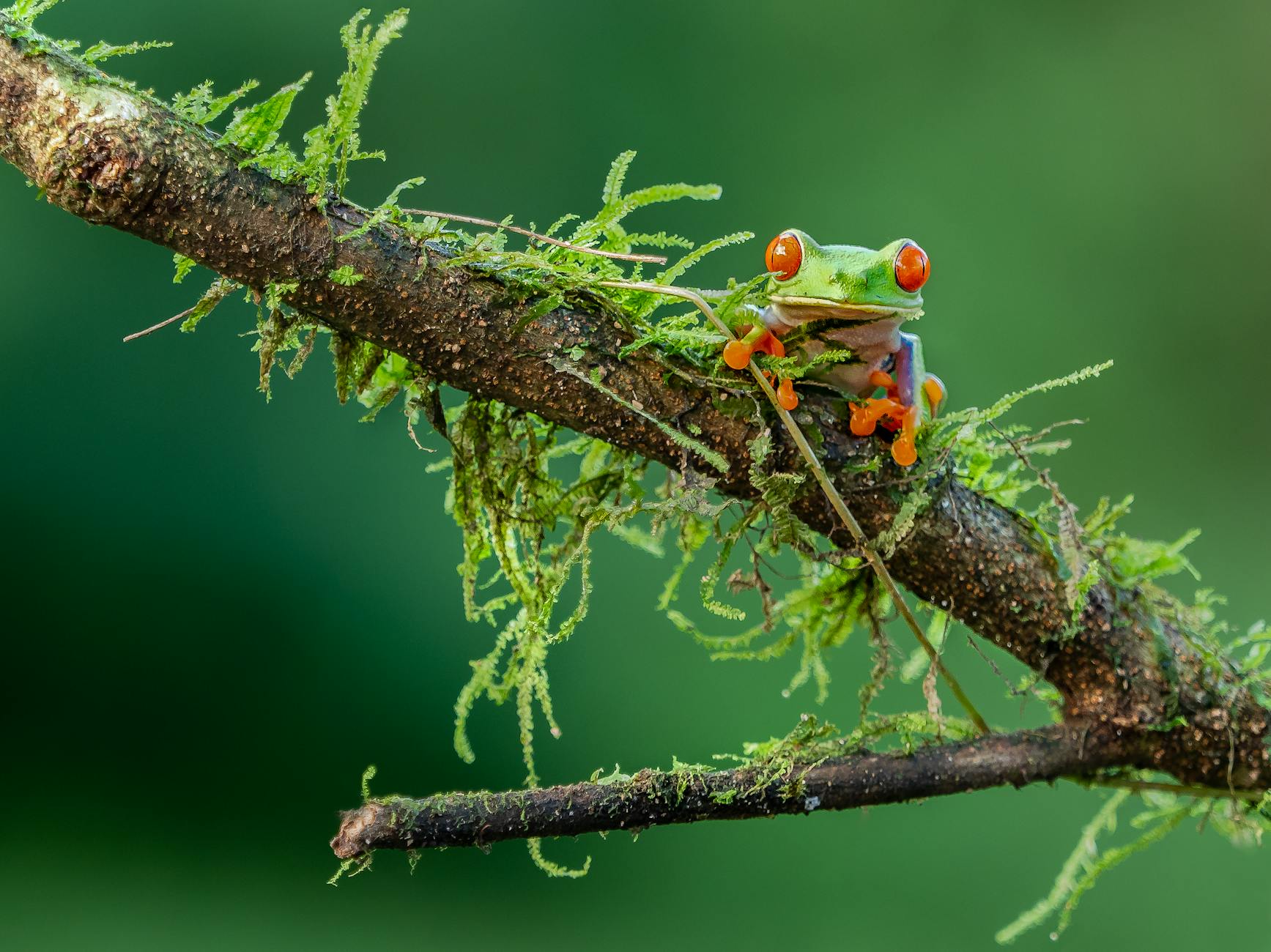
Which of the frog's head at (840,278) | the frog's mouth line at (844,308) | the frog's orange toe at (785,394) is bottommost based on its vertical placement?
the frog's orange toe at (785,394)

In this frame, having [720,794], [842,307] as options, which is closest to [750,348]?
[842,307]

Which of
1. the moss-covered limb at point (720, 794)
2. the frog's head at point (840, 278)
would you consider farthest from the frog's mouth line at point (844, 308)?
the moss-covered limb at point (720, 794)

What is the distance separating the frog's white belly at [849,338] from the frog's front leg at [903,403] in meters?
0.02

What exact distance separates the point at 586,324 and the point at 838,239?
2.64 m

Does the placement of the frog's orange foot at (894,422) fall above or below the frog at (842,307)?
below

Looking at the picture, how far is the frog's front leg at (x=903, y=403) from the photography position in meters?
1.36

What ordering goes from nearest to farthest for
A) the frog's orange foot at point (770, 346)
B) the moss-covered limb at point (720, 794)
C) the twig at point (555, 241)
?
the moss-covered limb at point (720, 794) < the twig at point (555, 241) < the frog's orange foot at point (770, 346)

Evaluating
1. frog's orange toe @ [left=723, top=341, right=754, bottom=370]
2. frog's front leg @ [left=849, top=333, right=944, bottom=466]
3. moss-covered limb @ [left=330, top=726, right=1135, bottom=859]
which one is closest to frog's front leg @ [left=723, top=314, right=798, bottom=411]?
frog's orange toe @ [left=723, top=341, right=754, bottom=370]

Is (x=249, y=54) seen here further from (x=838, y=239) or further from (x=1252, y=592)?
(x=1252, y=592)

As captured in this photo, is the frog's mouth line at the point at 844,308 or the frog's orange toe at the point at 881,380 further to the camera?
the frog's orange toe at the point at 881,380

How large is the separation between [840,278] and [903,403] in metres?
0.20

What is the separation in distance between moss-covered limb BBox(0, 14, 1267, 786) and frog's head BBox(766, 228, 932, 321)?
0.13 meters

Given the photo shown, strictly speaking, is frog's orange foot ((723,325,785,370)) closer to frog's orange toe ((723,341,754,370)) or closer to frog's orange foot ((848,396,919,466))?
frog's orange toe ((723,341,754,370))

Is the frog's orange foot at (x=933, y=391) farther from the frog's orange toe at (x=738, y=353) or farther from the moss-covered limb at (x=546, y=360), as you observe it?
the frog's orange toe at (x=738, y=353)
